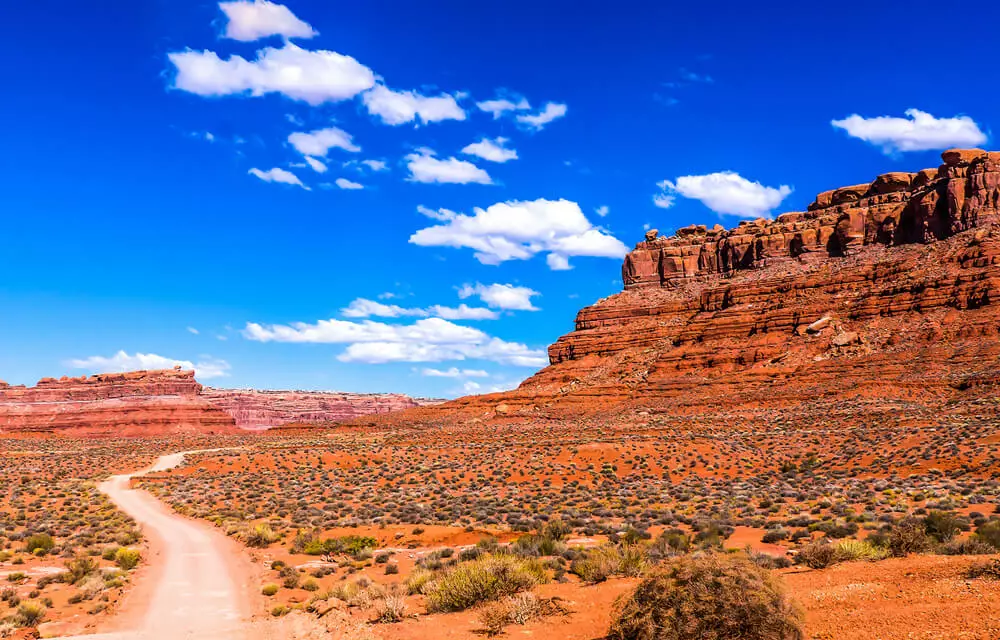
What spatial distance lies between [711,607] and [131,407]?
125 meters

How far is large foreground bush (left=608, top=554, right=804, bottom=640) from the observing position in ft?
22.3

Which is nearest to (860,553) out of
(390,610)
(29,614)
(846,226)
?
(390,610)

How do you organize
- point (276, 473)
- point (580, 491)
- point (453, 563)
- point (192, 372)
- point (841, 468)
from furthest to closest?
point (192, 372) → point (276, 473) → point (841, 468) → point (580, 491) → point (453, 563)

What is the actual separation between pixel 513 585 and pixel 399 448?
38.7m

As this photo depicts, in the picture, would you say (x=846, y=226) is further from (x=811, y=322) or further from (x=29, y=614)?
(x=29, y=614)

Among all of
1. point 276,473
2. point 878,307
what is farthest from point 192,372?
point 878,307

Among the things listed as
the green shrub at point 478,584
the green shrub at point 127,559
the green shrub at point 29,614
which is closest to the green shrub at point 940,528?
the green shrub at point 478,584

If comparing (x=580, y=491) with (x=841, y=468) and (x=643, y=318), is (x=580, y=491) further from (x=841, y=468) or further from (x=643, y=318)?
(x=643, y=318)

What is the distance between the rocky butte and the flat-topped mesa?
0.22m

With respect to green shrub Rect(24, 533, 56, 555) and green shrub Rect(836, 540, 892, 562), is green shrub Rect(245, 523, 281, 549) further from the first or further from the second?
green shrub Rect(836, 540, 892, 562)

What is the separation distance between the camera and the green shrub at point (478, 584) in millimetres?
10203

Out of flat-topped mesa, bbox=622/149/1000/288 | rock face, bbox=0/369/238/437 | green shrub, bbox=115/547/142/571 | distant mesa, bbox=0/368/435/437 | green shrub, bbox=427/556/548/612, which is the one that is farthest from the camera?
distant mesa, bbox=0/368/435/437

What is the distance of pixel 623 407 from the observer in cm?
6531

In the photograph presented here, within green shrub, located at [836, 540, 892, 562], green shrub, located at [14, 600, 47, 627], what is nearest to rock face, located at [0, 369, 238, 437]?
green shrub, located at [14, 600, 47, 627]
